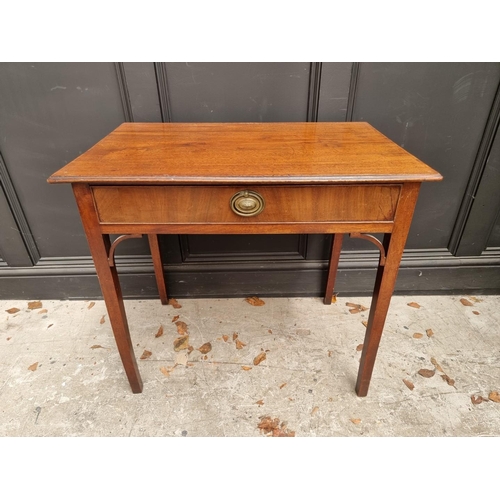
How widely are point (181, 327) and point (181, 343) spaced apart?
0.37 ft

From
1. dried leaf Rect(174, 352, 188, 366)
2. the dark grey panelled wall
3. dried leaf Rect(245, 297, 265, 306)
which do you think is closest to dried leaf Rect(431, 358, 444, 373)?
the dark grey panelled wall

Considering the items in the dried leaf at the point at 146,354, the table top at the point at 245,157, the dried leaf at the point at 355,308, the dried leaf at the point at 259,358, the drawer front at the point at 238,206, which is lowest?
the dried leaf at the point at 355,308

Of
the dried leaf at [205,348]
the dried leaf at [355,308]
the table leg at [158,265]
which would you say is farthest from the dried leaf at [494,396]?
the table leg at [158,265]

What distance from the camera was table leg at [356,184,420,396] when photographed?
1000mm

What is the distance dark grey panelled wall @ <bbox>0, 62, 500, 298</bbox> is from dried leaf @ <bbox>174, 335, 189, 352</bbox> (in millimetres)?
324

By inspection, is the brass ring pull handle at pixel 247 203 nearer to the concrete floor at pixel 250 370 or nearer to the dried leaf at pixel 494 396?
the concrete floor at pixel 250 370

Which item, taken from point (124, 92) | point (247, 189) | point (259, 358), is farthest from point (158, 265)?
point (247, 189)

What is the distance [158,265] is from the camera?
1754 mm

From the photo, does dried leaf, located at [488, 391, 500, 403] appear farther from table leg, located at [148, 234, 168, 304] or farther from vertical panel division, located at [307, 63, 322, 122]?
table leg, located at [148, 234, 168, 304]

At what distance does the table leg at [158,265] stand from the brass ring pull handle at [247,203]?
0.78 metres

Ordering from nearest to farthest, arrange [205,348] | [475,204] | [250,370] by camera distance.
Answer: [250,370] → [205,348] → [475,204]

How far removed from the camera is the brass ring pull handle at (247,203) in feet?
3.21

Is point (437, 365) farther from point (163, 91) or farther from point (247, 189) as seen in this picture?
point (163, 91)
